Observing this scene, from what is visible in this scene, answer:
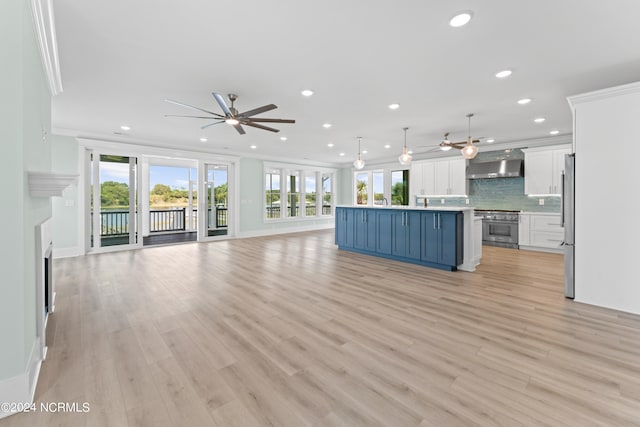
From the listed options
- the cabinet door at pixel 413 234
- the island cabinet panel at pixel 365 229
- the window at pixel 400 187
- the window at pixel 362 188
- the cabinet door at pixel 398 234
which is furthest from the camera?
the window at pixel 362 188

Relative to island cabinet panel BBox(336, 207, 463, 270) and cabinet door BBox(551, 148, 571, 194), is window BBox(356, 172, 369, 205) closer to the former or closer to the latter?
island cabinet panel BBox(336, 207, 463, 270)

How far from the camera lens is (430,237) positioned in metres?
4.86

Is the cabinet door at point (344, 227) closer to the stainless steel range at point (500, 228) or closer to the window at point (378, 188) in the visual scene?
the stainless steel range at point (500, 228)

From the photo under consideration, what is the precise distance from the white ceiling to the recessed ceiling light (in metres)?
0.05

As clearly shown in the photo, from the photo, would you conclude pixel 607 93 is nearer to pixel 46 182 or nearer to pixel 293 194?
pixel 46 182

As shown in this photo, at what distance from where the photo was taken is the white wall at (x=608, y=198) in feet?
9.84

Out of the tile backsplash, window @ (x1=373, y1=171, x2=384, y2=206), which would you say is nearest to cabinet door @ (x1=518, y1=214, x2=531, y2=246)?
the tile backsplash

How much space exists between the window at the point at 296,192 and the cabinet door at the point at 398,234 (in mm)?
5206

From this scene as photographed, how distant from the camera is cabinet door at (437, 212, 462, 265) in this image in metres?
4.54

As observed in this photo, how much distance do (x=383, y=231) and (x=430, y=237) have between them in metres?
1.03

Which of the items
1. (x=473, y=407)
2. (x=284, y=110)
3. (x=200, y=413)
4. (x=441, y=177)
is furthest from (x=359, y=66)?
(x=441, y=177)

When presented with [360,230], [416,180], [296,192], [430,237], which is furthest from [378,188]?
[430,237]

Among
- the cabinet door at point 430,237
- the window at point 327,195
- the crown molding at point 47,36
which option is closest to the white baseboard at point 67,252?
the crown molding at point 47,36

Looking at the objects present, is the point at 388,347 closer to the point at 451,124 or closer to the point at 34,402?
the point at 34,402
